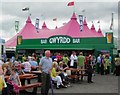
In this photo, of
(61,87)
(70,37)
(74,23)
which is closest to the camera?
(61,87)

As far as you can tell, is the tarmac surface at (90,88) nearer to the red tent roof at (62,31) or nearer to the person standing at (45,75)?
the person standing at (45,75)

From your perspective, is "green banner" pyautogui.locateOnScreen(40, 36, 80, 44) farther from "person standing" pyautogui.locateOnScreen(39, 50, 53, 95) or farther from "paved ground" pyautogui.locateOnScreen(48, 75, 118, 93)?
"person standing" pyautogui.locateOnScreen(39, 50, 53, 95)

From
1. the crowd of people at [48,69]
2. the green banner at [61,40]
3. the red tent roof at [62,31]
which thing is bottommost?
the crowd of people at [48,69]

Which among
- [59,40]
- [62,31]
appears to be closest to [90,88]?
[59,40]

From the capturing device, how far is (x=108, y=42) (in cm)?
2530

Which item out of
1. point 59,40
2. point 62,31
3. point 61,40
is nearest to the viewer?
point 61,40

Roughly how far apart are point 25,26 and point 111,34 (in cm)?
1695

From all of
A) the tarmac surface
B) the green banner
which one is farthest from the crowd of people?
the green banner

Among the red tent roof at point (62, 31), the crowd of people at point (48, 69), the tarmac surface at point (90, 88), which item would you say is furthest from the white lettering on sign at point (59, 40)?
the tarmac surface at point (90, 88)

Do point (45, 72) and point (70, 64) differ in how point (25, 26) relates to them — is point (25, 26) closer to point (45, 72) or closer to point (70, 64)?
point (70, 64)

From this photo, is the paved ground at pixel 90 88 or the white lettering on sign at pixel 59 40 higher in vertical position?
the white lettering on sign at pixel 59 40

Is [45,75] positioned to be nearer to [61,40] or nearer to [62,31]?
[61,40]

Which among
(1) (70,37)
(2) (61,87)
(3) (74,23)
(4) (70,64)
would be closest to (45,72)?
(2) (61,87)

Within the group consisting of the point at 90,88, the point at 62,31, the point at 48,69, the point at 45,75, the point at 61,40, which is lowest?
the point at 90,88
